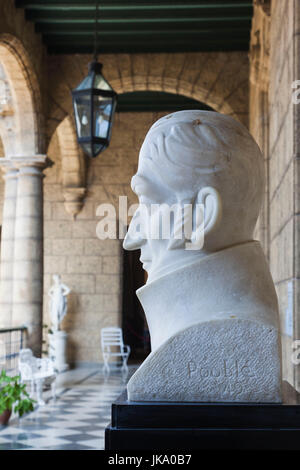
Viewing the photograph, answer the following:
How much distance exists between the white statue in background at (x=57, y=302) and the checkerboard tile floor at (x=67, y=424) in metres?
2.71

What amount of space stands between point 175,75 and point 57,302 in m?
4.74

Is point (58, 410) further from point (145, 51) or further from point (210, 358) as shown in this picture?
point (210, 358)

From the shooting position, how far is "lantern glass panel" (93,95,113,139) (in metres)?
5.24

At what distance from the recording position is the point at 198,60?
8.45 meters

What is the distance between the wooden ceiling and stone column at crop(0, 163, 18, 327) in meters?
1.72

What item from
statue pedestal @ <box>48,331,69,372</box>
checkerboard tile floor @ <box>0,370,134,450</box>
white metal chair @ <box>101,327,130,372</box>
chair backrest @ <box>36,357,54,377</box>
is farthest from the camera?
statue pedestal @ <box>48,331,69,372</box>

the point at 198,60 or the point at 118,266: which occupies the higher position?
the point at 198,60

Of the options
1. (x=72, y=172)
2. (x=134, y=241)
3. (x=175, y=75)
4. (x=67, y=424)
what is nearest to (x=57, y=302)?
(x=72, y=172)

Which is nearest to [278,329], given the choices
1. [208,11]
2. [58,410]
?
[58,410]

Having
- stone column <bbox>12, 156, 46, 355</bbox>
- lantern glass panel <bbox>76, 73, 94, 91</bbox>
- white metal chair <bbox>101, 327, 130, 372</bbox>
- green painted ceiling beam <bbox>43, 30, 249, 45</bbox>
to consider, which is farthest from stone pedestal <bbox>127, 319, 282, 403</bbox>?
white metal chair <bbox>101, 327, 130, 372</bbox>

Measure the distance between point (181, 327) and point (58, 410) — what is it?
220 inches

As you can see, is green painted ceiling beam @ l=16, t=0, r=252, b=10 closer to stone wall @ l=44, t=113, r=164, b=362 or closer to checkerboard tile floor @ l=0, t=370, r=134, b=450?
checkerboard tile floor @ l=0, t=370, r=134, b=450

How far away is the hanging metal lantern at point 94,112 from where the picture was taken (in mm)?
5211

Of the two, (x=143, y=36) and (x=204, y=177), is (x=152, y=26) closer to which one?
(x=143, y=36)
